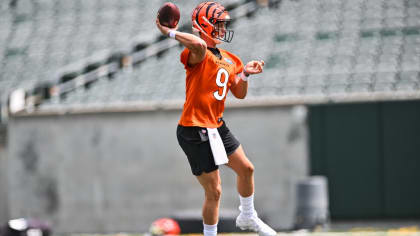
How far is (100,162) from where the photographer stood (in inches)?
465

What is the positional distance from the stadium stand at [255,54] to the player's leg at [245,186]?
19.2 feet

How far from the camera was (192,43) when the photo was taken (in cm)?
492

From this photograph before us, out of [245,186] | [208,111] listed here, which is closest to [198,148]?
[208,111]

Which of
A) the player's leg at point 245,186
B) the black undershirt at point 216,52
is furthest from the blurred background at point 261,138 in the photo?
the black undershirt at point 216,52

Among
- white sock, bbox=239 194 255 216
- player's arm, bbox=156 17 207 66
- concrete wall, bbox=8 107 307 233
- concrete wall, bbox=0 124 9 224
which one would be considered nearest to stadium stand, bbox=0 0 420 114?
concrete wall, bbox=8 107 307 233

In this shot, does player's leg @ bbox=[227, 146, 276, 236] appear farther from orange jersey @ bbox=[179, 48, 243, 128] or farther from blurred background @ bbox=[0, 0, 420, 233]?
blurred background @ bbox=[0, 0, 420, 233]

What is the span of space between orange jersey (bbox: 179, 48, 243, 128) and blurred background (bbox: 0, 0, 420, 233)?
19.7ft

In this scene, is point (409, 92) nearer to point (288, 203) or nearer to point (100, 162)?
point (288, 203)

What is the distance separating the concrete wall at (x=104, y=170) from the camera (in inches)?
459

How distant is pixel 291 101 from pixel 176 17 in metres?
6.43

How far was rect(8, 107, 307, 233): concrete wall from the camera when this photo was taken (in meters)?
11.7

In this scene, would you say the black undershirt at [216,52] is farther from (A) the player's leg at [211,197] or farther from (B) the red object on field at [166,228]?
(B) the red object on field at [166,228]

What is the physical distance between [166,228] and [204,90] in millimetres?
3440

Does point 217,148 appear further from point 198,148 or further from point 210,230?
point 210,230
